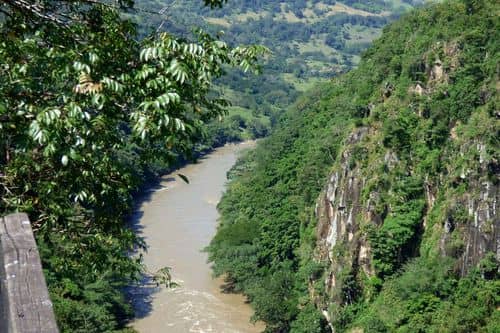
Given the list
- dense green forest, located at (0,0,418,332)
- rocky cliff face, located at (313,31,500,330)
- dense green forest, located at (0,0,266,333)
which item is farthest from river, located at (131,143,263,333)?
dense green forest, located at (0,0,266,333)

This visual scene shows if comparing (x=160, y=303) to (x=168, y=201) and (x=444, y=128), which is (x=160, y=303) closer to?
(x=444, y=128)

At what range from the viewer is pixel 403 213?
34375mm

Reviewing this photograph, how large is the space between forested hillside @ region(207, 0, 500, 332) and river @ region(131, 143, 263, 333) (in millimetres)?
1875

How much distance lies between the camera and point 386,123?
123 feet

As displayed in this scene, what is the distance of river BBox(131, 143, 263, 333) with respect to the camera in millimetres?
37750

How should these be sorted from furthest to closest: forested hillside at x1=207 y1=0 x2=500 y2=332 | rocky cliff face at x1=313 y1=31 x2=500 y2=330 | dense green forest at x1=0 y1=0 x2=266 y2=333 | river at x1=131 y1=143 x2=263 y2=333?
river at x1=131 y1=143 x2=263 y2=333
rocky cliff face at x1=313 y1=31 x2=500 y2=330
forested hillside at x1=207 y1=0 x2=500 y2=332
dense green forest at x1=0 y1=0 x2=266 y2=333

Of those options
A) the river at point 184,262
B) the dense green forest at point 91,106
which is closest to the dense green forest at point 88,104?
the dense green forest at point 91,106

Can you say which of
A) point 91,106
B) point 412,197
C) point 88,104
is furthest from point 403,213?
point 88,104

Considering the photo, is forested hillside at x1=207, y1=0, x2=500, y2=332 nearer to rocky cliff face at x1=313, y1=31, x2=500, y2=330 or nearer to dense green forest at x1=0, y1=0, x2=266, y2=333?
rocky cliff face at x1=313, y1=31, x2=500, y2=330

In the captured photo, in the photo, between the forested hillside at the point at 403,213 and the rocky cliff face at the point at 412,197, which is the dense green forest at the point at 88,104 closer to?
the forested hillside at the point at 403,213

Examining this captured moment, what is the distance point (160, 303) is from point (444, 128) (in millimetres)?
20011

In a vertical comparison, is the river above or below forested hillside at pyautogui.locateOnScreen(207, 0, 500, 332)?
below

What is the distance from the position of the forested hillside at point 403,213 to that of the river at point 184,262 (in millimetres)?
1875

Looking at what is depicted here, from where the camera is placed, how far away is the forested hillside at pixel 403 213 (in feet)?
97.9
